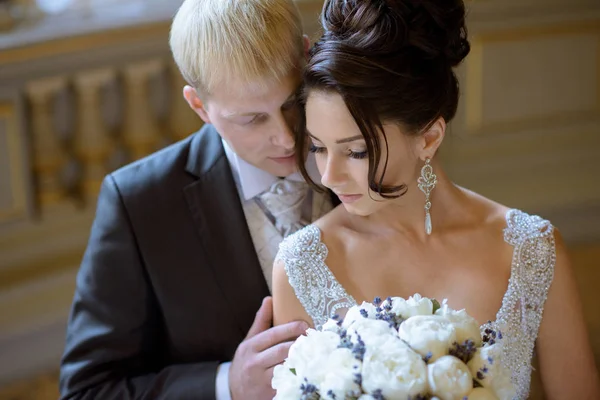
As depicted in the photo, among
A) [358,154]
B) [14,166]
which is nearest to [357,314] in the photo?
[358,154]

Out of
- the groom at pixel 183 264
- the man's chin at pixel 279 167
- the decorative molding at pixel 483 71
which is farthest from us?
the decorative molding at pixel 483 71

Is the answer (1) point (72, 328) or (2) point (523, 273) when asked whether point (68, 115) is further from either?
(2) point (523, 273)

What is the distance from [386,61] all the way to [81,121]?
2340 mm

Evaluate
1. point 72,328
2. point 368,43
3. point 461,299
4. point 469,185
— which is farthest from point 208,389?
point 469,185

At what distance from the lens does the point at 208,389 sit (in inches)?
86.0

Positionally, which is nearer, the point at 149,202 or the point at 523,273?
the point at 523,273

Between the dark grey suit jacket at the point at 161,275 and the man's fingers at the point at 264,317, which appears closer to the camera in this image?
the man's fingers at the point at 264,317

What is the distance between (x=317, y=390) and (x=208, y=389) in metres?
0.77

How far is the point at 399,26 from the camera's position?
1.77 metres

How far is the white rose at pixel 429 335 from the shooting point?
1.45 meters

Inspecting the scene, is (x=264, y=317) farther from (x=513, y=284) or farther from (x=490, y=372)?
(x=490, y=372)

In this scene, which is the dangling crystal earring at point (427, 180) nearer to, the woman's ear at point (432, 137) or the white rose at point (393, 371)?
the woman's ear at point (432, 137)

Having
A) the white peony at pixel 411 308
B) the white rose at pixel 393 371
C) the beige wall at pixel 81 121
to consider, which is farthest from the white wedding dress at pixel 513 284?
the beige wall at pixel 81 121

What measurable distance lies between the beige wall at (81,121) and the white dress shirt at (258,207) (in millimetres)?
1371
